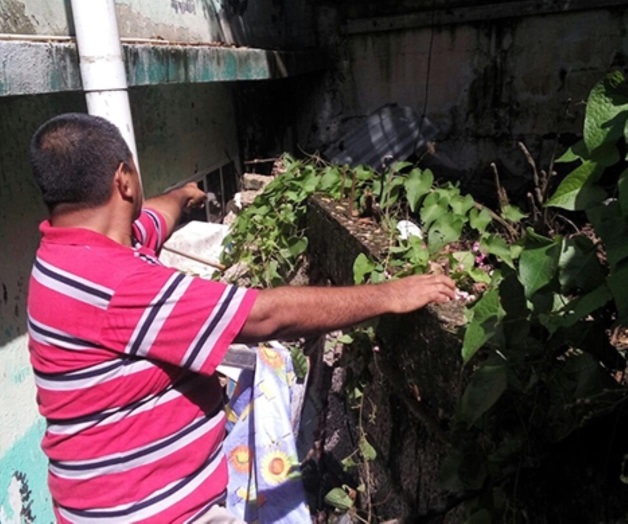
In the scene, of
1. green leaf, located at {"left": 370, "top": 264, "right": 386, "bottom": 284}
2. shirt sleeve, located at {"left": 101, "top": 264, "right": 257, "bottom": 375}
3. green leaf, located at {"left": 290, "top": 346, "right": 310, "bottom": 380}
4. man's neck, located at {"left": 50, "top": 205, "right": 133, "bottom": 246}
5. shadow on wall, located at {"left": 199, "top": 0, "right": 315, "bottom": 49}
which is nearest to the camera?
shirt sleeve, located at {"left": 101, "top": 264, "right": 257, "bottom": 375}

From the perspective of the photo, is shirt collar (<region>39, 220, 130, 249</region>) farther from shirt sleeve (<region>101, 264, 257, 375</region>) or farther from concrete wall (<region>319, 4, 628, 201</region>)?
concrete wall (<region>319, 4, 628, 201</region>)

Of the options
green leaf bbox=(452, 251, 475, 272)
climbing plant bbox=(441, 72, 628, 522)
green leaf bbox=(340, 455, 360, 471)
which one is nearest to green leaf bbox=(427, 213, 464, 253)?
green leaf bbox=(452, 251, 475, 272)

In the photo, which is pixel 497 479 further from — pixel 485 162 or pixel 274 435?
pixel 485 162

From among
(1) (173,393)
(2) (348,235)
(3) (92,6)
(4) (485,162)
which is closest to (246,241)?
(2) (348,235)

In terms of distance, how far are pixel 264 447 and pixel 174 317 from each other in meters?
1.34

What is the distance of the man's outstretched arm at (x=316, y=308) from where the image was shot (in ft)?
5.57

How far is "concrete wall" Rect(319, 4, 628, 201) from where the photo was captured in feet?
21.0

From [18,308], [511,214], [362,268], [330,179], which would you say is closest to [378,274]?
[362,268]

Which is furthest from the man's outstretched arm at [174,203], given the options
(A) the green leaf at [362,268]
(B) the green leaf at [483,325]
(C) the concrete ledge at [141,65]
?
(B) the green leaf at [483,325]

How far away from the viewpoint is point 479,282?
2.01 m

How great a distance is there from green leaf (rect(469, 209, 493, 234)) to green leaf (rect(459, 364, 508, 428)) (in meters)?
1.06

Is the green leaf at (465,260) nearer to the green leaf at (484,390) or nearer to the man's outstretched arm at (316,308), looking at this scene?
the man's outstretched arm at (316,308)

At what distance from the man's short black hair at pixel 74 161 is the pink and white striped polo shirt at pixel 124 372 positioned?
0.35 feet

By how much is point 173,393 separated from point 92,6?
1.43 metres
